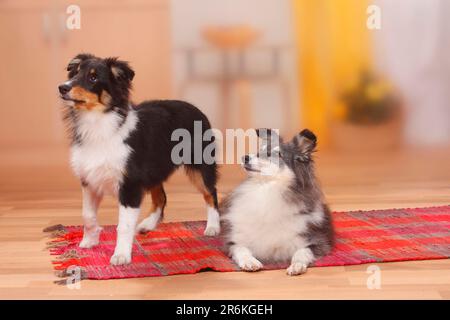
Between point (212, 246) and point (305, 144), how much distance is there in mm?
703

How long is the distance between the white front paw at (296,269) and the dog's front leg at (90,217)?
0.99 metres

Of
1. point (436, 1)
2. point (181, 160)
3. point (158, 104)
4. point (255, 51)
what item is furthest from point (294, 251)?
point (436, 1)

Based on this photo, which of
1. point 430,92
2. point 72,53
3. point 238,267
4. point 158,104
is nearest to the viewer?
point 238,267

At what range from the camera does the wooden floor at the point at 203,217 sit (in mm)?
2607

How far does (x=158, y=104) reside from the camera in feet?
11.1

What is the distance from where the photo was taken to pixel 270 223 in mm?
2949

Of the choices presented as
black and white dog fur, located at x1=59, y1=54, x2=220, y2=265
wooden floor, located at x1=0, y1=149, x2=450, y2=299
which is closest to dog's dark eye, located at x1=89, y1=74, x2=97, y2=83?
black and white dog fur, located at x1=59, y1=54, x2=220, y2=265

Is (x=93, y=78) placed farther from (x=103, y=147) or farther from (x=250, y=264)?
(x=250, y=264)

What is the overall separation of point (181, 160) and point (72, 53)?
2.10 meters

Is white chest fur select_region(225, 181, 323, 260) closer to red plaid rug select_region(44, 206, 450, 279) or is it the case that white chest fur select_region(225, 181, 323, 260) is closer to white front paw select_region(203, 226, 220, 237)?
red plaid rug select_region(44, 206, 450, 279)

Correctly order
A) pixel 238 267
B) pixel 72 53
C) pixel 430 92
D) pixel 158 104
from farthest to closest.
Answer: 1. pixel 430 92
2. pixel 72 53
3. pixel 158 104
4. pixel 238 267

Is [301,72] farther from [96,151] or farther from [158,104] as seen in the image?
[96,151]

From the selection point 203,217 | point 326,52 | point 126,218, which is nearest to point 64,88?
point 126,218

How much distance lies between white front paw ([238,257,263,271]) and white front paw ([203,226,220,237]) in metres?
0.64
